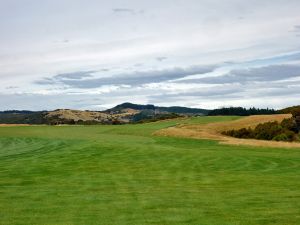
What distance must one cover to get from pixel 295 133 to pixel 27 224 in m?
57.9

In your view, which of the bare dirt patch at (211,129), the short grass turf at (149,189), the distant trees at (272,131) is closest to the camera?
the short grass turf at (149,189)

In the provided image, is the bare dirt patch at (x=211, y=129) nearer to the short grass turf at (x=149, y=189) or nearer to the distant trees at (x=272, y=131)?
the distant trees at (x=272, y=131)

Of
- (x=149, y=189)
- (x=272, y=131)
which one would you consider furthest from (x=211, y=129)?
(x=149, y=189)

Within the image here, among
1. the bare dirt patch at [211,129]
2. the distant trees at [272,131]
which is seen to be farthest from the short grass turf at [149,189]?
the distant trees at [272,131]

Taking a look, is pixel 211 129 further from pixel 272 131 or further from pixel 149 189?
pixel 149 189

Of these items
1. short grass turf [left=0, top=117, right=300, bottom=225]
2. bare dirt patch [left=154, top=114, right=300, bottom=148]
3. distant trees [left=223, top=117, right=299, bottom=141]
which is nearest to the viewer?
short grass turf [left=0, top=117, right=300, bottom=225]

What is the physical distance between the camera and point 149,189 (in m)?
21.1

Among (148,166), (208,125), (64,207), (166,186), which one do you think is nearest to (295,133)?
(208,125)

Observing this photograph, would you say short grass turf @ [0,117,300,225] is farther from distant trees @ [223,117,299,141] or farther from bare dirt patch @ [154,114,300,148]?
distant trees @ [223,117,299,141]

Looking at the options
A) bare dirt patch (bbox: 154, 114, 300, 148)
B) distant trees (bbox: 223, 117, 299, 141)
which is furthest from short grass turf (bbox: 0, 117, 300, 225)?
distant trees (bbox: 223, 117, 299, 141)

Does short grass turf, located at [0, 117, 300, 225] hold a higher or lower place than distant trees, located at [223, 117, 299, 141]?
lower

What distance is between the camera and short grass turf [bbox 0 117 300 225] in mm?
15109

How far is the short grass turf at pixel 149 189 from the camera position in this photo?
15109mm

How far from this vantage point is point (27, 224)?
1415 centimetres
